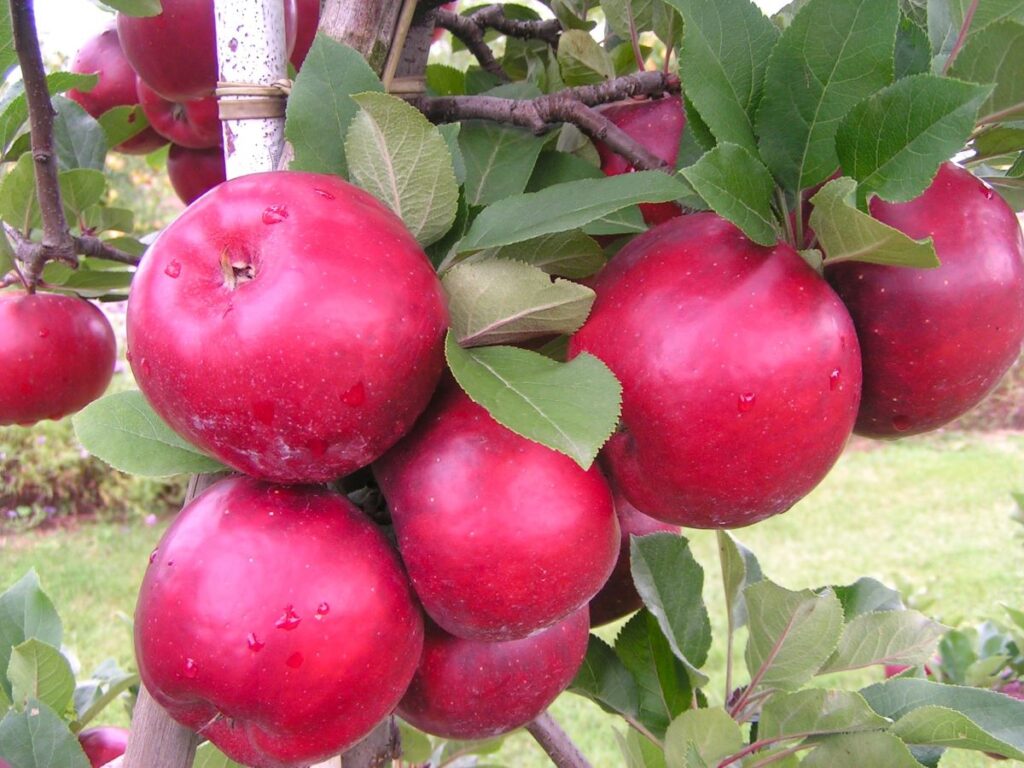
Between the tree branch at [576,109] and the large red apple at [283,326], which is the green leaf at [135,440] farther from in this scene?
the tree branch at [576,109]

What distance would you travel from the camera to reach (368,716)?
50 centimetres

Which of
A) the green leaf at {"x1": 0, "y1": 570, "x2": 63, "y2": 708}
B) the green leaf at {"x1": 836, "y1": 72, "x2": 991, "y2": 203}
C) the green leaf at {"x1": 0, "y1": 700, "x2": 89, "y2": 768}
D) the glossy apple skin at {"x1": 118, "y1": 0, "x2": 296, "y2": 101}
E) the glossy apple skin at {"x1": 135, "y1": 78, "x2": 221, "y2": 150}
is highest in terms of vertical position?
the green leaf at {"x1": 836, "y1": 72, "x2": 991, "y2": 203}

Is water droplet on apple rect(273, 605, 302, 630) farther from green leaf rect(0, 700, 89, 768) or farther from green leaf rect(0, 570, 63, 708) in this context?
green leaf rect(0, 570, 63, 708)

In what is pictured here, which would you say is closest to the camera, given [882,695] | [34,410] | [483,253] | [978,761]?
[483,253]

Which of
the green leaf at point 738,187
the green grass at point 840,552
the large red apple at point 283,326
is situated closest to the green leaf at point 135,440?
the large red apple at point 283,326

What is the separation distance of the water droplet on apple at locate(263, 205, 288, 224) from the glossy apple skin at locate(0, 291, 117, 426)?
0.61 meters

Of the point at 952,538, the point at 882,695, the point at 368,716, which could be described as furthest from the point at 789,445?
the point at 952,538

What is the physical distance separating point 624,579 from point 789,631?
0.45 feet

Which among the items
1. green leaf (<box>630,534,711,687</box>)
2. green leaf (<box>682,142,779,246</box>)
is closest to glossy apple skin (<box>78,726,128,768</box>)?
green leaf (<box>630,534,711,687</box>)

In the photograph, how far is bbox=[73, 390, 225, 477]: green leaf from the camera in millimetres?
552

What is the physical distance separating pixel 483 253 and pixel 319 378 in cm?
15

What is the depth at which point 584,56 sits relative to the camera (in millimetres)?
749

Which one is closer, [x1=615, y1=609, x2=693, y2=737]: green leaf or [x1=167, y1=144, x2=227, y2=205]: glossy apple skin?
[x1=615, y1=609, x2=693, y2=737]: green leaf

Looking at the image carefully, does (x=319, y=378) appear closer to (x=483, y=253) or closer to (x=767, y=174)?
(x=483, y=253)
